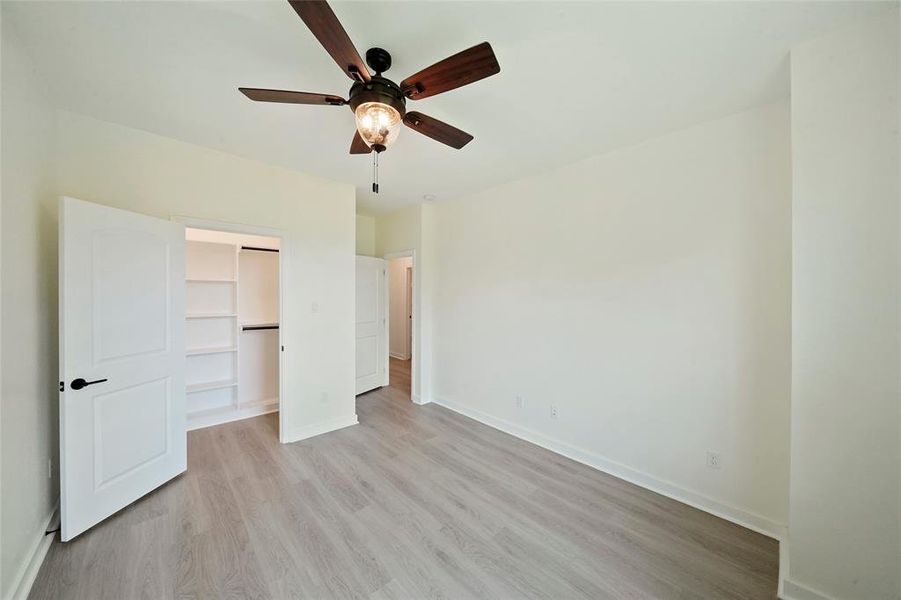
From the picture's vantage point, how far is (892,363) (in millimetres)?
1325

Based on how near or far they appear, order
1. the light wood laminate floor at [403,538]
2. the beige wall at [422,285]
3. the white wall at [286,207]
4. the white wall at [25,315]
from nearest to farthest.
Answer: the white wall at [25,315]
the light wood laminate floor at [403,538]
the white wall at [286,207]
the beige wall at [422,285]

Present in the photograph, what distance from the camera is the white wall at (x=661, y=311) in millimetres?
1962

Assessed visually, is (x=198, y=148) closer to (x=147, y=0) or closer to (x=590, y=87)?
(x=147, y=0)

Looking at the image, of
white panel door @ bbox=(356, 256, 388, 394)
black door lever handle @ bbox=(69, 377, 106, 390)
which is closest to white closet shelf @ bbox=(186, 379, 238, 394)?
white panel door @ bbox=(356, 256, 388, 394)

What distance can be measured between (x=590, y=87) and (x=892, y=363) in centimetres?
186

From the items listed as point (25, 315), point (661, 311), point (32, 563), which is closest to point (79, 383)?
point (25, 315)

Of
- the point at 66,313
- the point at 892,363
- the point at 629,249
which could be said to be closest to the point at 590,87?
the point at 629,249

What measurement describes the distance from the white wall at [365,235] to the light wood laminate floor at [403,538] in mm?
2992

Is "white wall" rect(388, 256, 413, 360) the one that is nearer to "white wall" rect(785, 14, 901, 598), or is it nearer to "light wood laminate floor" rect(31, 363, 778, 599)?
"light wood laminate floor" rect(31, 363, 778, 599)

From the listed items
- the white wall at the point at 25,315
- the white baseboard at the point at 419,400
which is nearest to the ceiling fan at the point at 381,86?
the white wall at the point at 25,315

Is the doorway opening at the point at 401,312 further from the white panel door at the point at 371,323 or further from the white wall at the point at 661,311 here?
the white wall at the point at 661,311

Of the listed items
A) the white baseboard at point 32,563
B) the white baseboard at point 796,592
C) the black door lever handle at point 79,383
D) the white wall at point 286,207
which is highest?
the white wall at point 286,207

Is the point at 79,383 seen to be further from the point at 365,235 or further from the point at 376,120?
the point at 365,235

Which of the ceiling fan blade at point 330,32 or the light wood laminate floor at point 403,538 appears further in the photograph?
the light wood laminate floor at point 403,538
